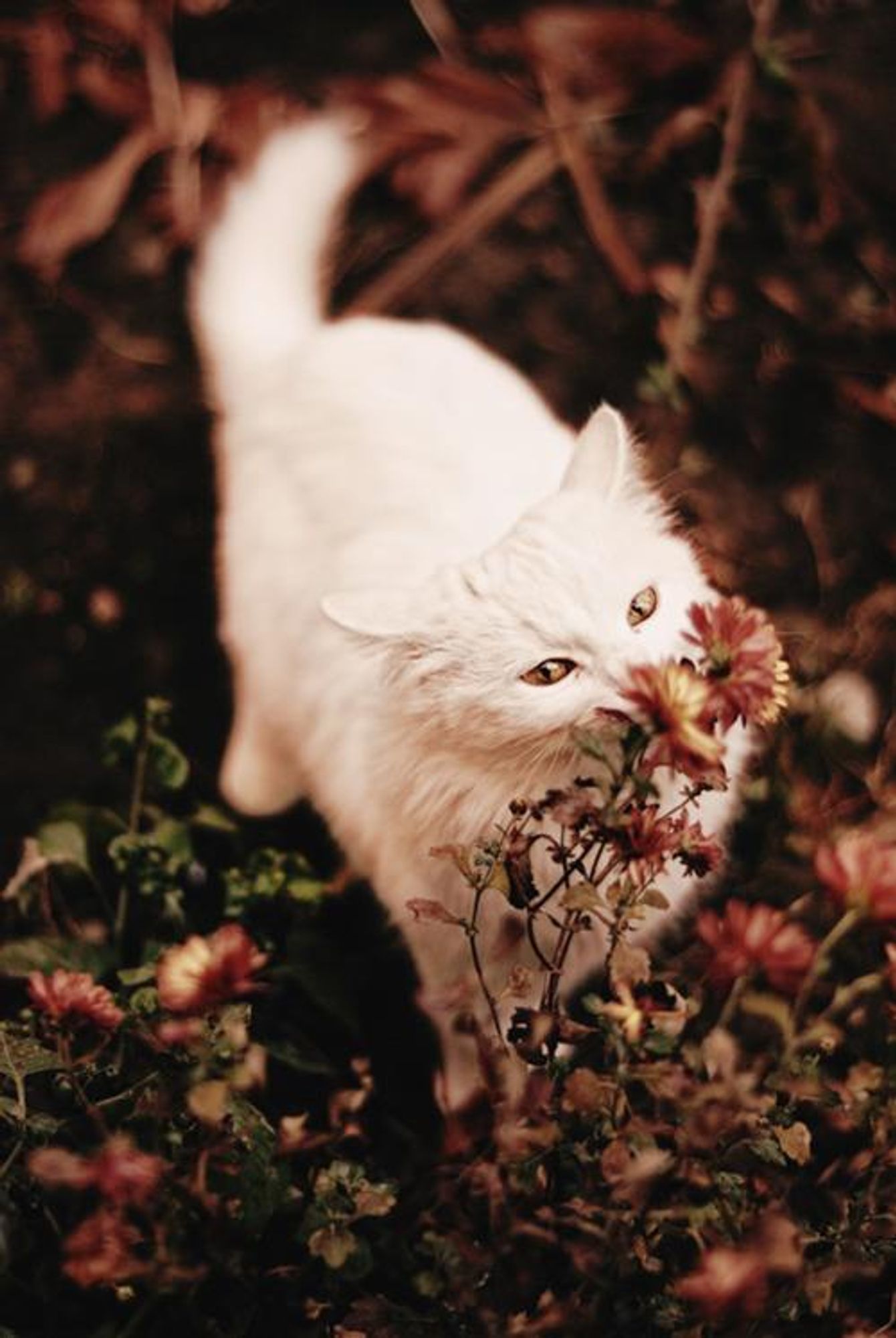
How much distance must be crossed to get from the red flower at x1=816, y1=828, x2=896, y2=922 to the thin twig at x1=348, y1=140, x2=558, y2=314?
186 centimetres

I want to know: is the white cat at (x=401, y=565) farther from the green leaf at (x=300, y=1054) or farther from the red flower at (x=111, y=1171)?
the red flower at (x=111, y=1171)

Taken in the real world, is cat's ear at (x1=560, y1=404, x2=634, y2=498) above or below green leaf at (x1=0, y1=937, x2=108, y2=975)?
above

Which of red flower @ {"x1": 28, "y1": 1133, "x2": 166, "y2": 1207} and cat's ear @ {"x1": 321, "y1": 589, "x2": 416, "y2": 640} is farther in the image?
cat's ear @ {"x1": 321, "y1": 589, "x2": 416, "y2": 640}

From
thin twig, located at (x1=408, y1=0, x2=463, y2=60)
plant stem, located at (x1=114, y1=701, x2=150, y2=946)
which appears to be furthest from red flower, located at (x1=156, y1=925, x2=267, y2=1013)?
thin twig, located at (x1=408, y1=0, x2=463, y2=60)

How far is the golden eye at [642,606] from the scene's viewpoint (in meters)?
1.21

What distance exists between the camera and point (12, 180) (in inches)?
108

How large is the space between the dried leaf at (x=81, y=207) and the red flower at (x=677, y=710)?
2.13 meters

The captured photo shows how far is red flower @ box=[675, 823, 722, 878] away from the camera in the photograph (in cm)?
110

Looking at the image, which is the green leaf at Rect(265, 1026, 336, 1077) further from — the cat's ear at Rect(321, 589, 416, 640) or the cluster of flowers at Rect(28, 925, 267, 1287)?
the cat's ear at Rect(321, 589, 416, 640)

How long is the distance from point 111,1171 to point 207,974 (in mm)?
167

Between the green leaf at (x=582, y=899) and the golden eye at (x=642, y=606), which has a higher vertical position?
the golden eye at (x=642, y=606)

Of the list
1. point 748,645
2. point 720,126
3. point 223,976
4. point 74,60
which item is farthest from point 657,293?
point 223,976

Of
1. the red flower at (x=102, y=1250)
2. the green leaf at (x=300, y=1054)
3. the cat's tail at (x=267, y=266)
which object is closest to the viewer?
the red flower at (x=102, y=1250)

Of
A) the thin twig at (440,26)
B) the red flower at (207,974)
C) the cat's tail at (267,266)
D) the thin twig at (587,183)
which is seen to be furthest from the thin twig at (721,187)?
the red flower at (207,974)
